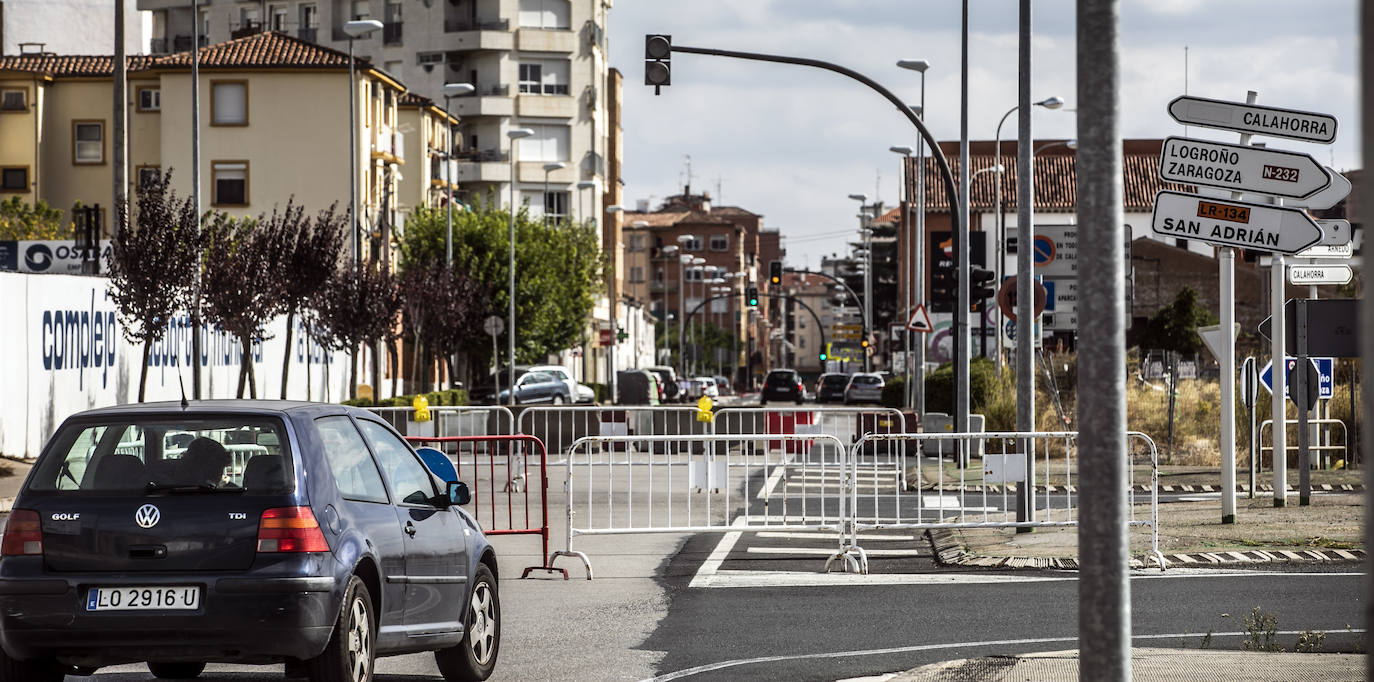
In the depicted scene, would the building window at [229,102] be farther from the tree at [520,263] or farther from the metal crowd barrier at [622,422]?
the metal crowd barrier at [622,422]

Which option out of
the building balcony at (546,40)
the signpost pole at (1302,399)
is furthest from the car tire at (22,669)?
the building balcony at (546,40)

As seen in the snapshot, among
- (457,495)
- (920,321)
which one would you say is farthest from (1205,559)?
(920,321)

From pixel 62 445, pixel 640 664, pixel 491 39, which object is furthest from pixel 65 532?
pixel 491 39

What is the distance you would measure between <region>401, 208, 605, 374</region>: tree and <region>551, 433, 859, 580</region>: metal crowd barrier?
137 feet

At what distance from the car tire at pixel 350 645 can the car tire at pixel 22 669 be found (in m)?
1.19

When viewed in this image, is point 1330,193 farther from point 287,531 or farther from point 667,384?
point 667,384

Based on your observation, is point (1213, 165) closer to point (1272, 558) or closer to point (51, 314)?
point (1272, 558)

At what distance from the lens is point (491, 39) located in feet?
297

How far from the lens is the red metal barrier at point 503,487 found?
1465 centimetres

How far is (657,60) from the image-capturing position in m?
24.8

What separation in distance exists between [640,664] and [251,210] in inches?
2257

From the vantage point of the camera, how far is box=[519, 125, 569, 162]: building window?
3580 inches

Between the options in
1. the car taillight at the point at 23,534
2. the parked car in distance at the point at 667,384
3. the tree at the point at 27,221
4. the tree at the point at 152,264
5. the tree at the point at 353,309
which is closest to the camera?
the car taillight at the point at 23,534

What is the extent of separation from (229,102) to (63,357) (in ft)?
119
